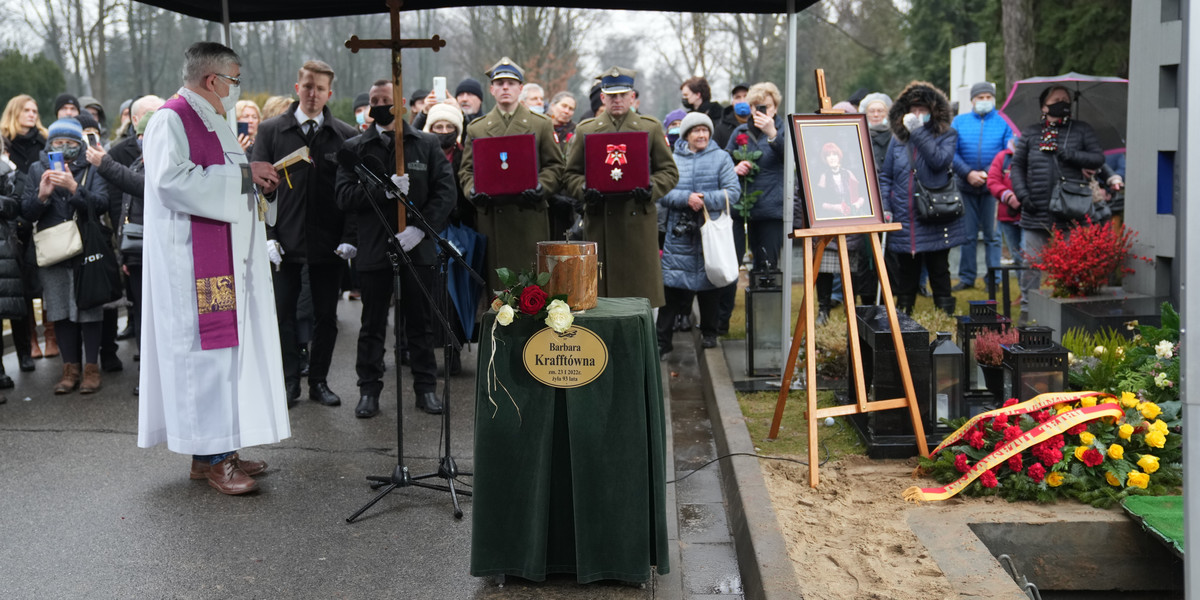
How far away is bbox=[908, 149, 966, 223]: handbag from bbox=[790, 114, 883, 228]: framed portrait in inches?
148

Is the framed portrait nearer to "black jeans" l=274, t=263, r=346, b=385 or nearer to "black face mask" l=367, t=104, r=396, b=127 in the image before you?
"black face mask" l=367, t=104, r=396, b=127

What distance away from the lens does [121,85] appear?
3381cm

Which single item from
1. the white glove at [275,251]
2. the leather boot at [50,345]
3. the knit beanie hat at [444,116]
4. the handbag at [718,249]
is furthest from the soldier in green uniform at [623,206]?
the leather boot at [50,345]

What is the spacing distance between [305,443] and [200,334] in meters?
1.33

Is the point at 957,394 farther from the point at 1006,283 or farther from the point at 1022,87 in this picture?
the point at 1022,87

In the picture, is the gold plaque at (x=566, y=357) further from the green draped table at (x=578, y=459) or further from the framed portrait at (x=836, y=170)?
the framed portrait at (x=836, y=170)

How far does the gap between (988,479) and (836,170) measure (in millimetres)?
1750

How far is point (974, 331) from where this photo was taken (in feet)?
21.1

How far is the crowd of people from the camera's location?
5535 millimetres

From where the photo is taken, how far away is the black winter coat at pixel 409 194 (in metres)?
6.96

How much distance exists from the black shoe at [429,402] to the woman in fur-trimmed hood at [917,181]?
14.4 ft

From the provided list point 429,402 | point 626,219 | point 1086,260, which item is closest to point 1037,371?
point 1086,260

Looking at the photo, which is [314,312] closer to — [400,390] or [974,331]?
[400,390]

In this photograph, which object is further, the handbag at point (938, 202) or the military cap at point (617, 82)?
the handbag at point (938, 202)
